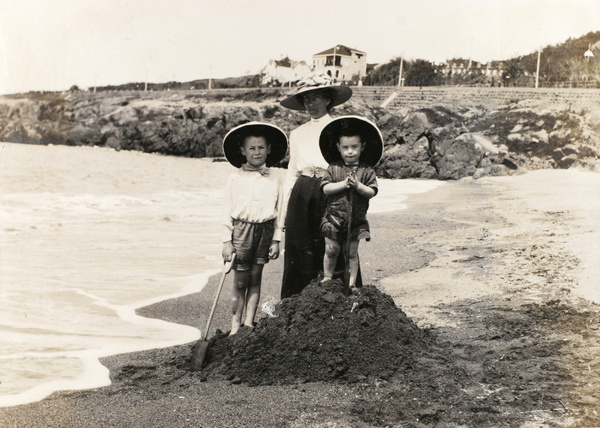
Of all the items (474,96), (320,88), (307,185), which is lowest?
(307,185)

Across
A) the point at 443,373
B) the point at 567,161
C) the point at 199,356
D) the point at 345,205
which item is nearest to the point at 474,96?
the point at 567,161

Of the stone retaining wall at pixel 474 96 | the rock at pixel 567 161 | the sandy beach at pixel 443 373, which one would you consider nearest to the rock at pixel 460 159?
the rock at pixel 567 161

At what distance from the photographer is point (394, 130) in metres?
23.2

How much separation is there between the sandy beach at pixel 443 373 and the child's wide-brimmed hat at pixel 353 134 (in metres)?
1.20

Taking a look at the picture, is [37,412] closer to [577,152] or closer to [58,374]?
[58,374]

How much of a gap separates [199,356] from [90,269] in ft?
12.7

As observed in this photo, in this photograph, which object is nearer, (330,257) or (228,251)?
(228,251)

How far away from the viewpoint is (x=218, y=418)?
8.76 ft

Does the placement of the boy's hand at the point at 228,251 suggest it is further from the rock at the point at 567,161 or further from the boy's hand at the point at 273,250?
the rock at the point at 567,161

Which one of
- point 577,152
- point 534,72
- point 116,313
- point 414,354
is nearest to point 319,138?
point 414,354

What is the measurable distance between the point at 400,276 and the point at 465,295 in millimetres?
1107

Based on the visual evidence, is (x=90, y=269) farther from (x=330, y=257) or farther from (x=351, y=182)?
(x=351, y=182)

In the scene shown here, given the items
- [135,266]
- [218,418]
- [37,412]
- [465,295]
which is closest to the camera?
[218,418]

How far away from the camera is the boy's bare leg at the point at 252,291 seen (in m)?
3.34
